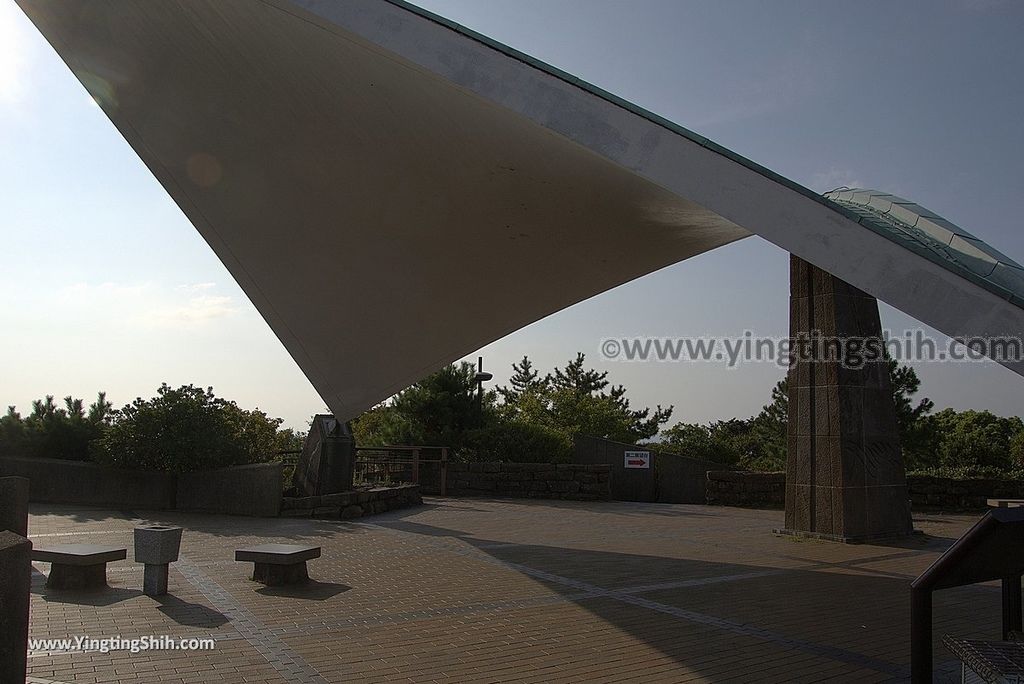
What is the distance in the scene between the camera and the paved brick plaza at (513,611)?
4.39 meters

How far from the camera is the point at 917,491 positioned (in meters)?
15.0

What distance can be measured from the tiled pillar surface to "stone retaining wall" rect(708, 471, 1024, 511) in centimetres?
494

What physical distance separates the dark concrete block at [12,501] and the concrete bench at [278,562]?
9.48 feet

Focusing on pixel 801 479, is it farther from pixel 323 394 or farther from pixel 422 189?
pixel 323 394

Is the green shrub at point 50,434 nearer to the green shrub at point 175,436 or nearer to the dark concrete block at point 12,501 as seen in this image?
the green shrub at point 175,436

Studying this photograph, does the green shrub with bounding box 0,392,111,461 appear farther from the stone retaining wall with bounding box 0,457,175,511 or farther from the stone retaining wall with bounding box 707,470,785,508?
the stone retaining wall with bounding box 707,470,785,508

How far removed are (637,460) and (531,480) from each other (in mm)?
2568

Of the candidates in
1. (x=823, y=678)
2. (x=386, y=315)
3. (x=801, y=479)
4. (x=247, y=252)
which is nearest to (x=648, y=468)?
(x=801, y=479)

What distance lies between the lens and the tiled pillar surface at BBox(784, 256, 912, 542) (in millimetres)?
10148

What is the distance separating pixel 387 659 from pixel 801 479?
7.73m

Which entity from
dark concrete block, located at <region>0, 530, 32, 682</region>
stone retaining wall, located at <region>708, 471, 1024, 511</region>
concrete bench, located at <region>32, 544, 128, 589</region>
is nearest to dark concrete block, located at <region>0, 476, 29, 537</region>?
dark concrete block, located at <region>0, 530, 32, 682</region>

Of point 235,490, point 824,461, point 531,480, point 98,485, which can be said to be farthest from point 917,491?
point 98,485

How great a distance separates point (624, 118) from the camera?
4.30 metres

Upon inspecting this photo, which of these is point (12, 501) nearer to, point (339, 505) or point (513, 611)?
point (513, 611)
